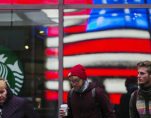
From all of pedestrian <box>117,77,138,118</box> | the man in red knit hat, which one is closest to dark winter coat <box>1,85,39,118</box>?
the man in red knit hat

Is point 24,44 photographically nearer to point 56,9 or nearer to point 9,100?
point 56,9

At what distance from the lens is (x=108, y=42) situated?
8641 mm

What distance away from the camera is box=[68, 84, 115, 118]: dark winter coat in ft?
20.0

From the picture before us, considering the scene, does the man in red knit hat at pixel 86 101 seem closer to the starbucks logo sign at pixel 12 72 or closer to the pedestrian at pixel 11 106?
the pedestrian at pixel 11 106

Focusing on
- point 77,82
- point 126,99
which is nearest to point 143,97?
point 77,82

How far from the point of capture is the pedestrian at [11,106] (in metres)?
5.37

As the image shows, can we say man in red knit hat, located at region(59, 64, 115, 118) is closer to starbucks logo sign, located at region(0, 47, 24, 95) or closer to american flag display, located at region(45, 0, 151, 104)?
american flag display, located at region(45, 0, 151, 104)

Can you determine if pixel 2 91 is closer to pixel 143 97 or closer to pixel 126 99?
pixel 143 97

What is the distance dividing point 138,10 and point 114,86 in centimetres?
146

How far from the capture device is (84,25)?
8.71 metres

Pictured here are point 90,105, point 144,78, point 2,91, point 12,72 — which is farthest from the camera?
point 12,72

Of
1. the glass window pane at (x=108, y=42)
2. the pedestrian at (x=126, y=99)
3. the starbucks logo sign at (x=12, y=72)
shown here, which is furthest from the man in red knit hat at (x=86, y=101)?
the starbucks logo sign at (x=12, y=72)

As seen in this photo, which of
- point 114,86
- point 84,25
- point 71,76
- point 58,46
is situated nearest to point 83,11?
point 84,25

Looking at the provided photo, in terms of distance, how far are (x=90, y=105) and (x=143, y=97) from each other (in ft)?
3.03
